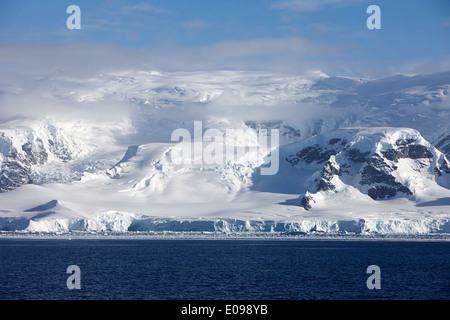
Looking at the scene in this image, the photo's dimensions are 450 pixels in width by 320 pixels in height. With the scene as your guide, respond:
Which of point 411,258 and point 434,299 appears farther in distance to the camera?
point 411,258

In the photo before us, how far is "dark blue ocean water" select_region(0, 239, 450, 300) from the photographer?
7431 centimetres

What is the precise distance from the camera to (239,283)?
271 feet

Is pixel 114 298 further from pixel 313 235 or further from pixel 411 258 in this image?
pixel 313 235

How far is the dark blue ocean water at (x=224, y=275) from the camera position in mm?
74312

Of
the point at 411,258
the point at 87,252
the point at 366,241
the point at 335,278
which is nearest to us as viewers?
the point at 335,278

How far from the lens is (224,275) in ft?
300

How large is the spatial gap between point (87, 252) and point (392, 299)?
7537 cm

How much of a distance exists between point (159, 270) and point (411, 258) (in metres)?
44.4

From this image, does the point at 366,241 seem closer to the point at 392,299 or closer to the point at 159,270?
the point at 159,270

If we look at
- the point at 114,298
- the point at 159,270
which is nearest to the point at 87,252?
the point at 159,270
